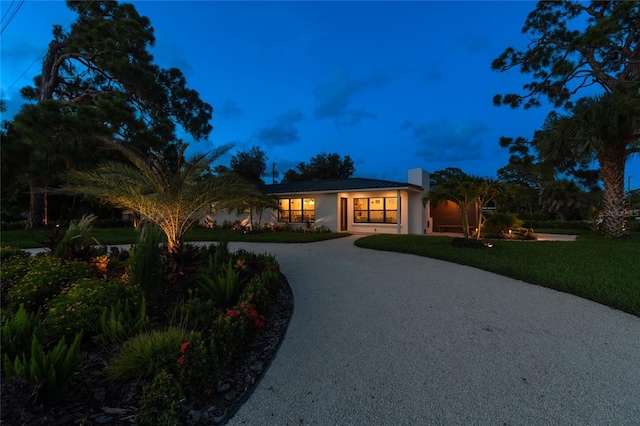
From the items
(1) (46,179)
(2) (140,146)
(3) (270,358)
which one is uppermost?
(2) (140,146)

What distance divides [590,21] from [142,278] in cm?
2134

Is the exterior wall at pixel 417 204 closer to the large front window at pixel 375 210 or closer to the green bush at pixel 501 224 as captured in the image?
the large front window at pixel 375 210

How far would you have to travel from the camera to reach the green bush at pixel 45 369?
1895mm

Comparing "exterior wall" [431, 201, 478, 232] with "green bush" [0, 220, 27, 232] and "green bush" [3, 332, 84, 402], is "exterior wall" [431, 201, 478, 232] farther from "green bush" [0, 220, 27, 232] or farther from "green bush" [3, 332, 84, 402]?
"green bush" [0, 220, 27, 232]

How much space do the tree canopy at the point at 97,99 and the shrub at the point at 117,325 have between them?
1029 centimetres

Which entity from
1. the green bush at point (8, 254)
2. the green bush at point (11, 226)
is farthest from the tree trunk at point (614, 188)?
the green bush at point (11, 226)

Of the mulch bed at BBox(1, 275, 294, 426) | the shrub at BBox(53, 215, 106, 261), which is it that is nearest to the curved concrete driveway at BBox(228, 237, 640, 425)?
the mulch bed at BBox(1, 275, 294, 426)

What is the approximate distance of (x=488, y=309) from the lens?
4043 mm

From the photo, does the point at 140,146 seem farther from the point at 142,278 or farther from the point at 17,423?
the point at 17,423


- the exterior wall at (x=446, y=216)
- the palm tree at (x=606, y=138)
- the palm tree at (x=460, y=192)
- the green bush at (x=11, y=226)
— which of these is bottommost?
the green bush at (x=11, y=226)

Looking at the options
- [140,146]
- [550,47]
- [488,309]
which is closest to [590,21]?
[550,47]

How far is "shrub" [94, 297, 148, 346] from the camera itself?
277 cm

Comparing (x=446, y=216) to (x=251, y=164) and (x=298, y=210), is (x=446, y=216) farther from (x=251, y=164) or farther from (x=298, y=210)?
(x=251, y=164)

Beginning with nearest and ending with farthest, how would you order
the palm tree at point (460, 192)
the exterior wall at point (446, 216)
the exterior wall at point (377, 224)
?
the palm tree at point (460, 192), the exterior wall at point (377, 224), the exterior wall at point (446, 216)
